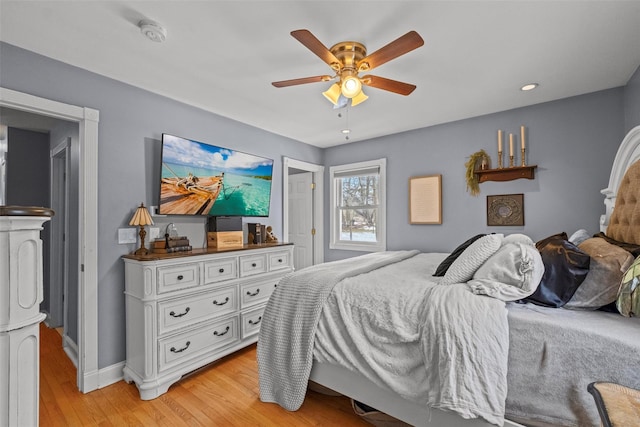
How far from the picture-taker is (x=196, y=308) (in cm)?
244

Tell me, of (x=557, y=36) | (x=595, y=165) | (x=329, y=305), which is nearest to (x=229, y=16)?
(x=329, y=305)

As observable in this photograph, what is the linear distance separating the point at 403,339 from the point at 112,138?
2.71 metres

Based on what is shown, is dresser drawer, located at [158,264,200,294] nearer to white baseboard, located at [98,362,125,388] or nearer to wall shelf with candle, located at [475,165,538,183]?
white baseboard, located at [98,362,125,388]

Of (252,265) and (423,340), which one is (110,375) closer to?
(252,265)

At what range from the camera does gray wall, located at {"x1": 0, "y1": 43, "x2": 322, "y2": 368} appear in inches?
80.1

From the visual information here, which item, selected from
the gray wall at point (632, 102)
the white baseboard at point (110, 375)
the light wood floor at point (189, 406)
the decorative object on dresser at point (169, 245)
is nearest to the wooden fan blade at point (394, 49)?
the decorative object on dresser at point (169, 245)

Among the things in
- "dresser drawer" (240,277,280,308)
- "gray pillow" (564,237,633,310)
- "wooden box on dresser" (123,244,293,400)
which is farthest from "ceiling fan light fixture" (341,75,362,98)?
"dresser drawer" (240,277,280,308)

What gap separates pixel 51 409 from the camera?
1.98 metres

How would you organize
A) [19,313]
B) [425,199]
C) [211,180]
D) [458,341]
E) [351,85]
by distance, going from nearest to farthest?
[19,313] < [458,341] < [351,85] < [211,180] < [425,199]

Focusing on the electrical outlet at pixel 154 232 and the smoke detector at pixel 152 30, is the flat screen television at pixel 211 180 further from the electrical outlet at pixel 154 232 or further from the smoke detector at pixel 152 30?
the smoke detector at pixel 152 30

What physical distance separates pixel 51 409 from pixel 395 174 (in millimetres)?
4101

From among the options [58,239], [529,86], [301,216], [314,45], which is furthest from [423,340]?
[58,239]

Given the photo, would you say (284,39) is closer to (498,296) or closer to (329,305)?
(329,305)

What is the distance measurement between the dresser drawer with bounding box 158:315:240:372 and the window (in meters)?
2.30
